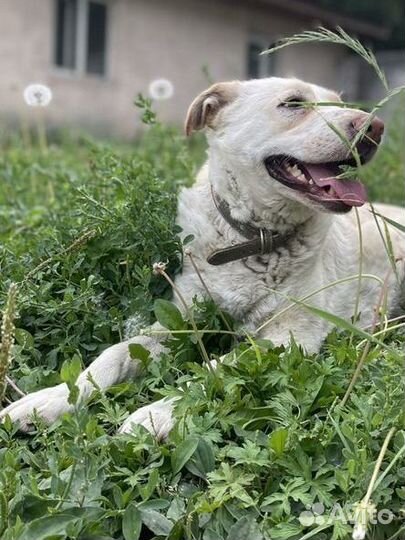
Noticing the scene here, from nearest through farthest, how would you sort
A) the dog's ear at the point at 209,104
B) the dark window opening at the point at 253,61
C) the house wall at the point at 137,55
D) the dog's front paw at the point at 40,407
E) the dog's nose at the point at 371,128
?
1. the dog's front paw at the point at 40,407
2. the dog's nose at the point at 371,128
3. the dog's ear at the point at 209,104
4. the house wall at the point at 137,55
5. the dark window opening at the point at 253,61

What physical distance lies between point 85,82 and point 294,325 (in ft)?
41.9

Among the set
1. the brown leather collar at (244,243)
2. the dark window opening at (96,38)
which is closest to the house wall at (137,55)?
the dark window opening at (96,38)

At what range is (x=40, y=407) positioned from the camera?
2.43 metres

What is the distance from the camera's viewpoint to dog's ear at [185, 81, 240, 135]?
10.8ft

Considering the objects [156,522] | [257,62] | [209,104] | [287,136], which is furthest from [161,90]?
[257,62]

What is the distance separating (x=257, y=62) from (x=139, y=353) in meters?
16.9

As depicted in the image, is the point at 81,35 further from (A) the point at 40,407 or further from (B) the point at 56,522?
(B) the point at 56,522

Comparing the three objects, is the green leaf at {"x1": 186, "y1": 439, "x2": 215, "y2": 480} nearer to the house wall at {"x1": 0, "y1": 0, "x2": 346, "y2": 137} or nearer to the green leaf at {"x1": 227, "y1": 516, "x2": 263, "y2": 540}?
the green leaf at {"x1": 227, "y1": 516, "x2": 263, "y2": 540}

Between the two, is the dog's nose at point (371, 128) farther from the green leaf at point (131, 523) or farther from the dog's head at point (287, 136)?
the green leaf at point (131, 523)

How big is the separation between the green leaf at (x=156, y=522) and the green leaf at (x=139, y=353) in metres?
0.79

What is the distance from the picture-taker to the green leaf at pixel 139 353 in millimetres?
2658

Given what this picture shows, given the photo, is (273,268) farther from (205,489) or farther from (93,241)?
(205,489)

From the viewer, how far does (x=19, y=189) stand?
4980mm

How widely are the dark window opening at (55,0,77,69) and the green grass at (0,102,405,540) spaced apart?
12.2 meters
